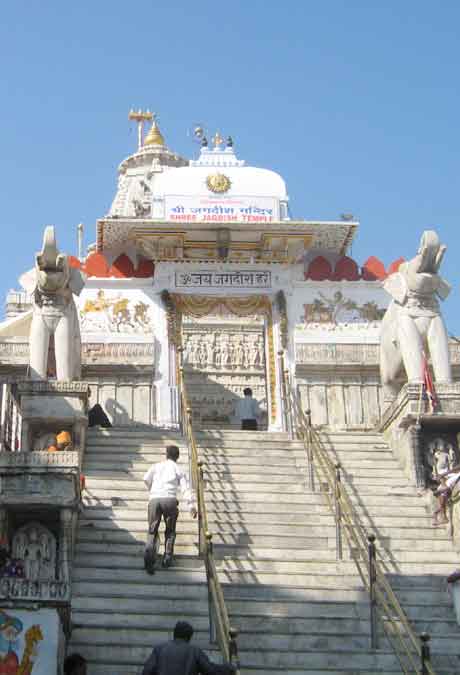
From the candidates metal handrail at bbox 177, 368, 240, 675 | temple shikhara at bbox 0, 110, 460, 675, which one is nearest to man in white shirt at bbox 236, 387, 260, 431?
temple shikhara at bbox 0, 110, 460, 675

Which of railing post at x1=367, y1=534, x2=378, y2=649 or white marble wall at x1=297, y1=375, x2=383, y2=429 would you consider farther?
white marble wall at x1=297, y1=375, x2=383, y2=429

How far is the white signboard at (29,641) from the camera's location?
1202 centimetres

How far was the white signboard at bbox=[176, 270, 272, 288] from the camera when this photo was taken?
89.6 ft

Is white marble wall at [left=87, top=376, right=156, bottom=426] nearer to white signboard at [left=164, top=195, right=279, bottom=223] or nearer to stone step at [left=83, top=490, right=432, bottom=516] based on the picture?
white signboard at [left=164, top=195, right=279, bottom=223]

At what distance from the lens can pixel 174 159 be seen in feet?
173

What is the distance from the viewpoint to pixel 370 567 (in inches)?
578

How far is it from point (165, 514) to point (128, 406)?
1004 cm

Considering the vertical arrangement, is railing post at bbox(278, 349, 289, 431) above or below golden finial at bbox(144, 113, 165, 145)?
below

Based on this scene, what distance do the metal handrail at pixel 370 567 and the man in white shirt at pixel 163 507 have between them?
2086mm

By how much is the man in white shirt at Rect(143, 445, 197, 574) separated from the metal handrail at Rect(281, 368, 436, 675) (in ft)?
6.84

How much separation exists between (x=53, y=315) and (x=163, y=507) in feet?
20.2

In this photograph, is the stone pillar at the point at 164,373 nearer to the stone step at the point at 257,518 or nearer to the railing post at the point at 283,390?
the railing post at the point at 283,390

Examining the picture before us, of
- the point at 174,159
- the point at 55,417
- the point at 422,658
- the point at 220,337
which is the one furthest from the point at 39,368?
the point at 174,159

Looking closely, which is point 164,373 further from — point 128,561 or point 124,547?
point 128,561
